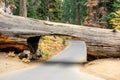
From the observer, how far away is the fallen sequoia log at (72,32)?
19797 mm

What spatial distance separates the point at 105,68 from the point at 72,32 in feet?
14.1

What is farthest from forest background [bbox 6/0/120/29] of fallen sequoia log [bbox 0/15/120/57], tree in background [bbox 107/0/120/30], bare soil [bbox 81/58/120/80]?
bare soil [bbox 81/58/120/80]

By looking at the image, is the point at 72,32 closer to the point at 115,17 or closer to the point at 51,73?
the point at 51,73

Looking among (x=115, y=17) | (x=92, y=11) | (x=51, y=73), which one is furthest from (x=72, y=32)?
(x=92, y=11)

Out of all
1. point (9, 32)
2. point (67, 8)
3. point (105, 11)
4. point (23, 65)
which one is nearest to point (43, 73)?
point (23, 65)

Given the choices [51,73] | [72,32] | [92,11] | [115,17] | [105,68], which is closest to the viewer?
[51,73]

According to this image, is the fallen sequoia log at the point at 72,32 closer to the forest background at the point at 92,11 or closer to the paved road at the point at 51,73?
the paved road at the point at 51,73

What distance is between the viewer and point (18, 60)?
19953 mm

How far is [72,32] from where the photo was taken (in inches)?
802

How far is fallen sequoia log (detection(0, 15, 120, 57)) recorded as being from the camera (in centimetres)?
1980

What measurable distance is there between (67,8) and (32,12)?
28.1 meters

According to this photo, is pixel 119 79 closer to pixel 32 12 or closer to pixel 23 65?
pixel 23 65

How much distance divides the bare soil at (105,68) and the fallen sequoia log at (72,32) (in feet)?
2.74

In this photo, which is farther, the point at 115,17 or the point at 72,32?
the point at 115,17
